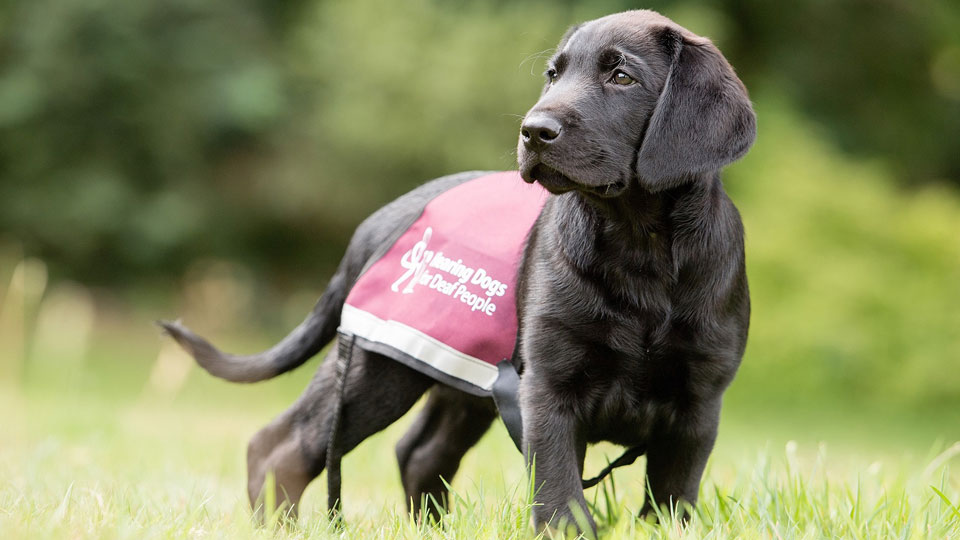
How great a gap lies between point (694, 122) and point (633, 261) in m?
0.41

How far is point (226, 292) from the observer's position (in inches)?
519

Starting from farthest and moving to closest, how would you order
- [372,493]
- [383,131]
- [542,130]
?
[383,131]
[372,493]
[542,130]

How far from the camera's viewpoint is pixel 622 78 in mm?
2889

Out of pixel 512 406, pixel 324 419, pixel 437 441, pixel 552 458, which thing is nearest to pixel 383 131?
pixel 437 441

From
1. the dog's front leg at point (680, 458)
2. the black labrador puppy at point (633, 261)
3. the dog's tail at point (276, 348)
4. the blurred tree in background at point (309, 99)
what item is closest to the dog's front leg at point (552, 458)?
the black labrador puppy at point (633, 261)

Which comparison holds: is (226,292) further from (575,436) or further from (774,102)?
(575,436)

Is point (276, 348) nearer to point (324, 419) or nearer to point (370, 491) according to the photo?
point (324, 419)

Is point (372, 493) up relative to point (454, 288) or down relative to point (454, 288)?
down

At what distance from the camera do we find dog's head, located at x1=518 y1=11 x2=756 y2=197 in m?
2.73

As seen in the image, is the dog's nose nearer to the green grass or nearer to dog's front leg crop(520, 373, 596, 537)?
dog's front leg crop(520, 373, 596, 537)

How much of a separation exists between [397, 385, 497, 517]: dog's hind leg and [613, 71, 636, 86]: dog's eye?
Answer: 145 centimetres

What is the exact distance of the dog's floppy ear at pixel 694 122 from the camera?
274 cm

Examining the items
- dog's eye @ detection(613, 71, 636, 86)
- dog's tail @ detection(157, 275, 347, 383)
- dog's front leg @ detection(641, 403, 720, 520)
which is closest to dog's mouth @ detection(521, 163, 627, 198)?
dog's eye @ detection(613, 71, 636, 86)

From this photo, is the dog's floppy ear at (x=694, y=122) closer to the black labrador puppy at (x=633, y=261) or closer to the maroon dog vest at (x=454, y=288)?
the black labrador puppy at (x=633, y=261)
